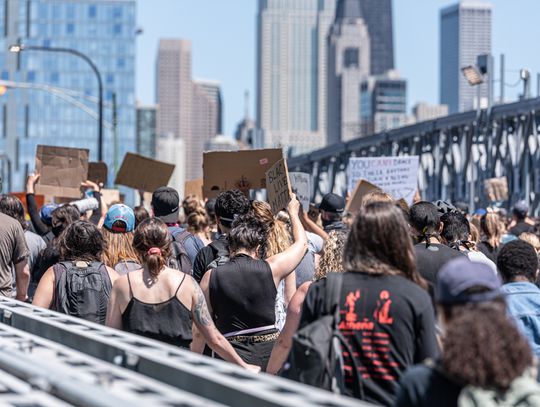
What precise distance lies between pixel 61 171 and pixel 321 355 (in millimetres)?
10367

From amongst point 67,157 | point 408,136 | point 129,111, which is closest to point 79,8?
point 129,111

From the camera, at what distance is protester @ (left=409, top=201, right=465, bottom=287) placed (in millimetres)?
6992

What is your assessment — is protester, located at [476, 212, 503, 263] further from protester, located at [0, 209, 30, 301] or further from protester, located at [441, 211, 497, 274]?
protester, located at [0, 209, 30, 301]

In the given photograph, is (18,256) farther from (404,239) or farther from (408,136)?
(408,136)

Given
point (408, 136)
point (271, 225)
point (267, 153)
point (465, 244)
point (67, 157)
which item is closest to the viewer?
point (271, 225)

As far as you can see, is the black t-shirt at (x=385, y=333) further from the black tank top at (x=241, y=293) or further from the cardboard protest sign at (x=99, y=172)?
the cardboard protest sign at (x=99, y=172)

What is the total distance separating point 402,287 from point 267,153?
20.0 ft

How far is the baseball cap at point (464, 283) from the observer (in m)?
3.83

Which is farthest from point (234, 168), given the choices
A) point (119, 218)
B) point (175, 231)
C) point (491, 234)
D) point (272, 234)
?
point (272, 234)

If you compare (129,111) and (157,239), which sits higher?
(129,111)

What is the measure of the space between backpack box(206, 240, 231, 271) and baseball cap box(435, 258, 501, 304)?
3337 mm

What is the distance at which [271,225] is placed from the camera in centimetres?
743

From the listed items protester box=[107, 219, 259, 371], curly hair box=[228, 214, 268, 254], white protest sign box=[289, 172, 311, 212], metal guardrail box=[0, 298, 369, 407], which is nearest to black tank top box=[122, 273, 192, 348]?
protester box=[107, 219, 259, 371]

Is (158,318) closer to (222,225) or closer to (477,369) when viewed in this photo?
(222,225)
